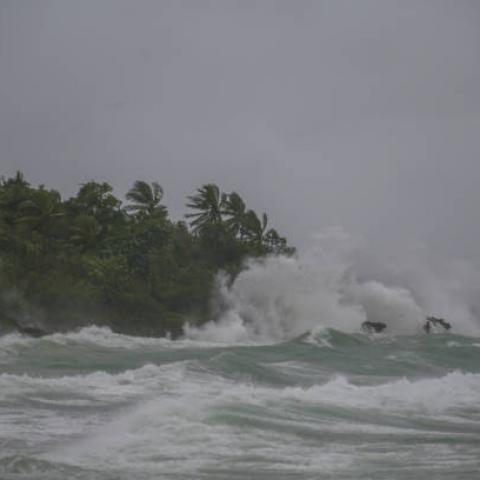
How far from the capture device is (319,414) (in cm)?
1149

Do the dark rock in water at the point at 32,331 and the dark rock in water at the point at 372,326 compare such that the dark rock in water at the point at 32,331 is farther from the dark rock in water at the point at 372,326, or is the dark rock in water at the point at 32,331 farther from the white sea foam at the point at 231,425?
the dark rock in water at the point at 372,326

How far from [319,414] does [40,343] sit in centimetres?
1356

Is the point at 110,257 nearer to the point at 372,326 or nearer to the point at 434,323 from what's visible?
the point at 372,326

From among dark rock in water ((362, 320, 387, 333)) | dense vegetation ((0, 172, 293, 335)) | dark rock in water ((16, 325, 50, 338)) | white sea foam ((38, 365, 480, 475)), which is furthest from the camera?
dark rock in water ((362, 320, 387, 333))

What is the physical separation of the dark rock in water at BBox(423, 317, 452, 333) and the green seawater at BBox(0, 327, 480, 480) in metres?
26.3

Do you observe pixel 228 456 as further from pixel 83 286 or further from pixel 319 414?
pixel 83 286

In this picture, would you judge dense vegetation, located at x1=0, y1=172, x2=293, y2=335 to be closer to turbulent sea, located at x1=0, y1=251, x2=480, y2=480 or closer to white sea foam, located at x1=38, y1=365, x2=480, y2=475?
turbulent sea, located at x1=0, y1=251, x2=480, y2=480

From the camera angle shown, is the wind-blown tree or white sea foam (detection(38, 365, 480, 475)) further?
the wind-blown tree

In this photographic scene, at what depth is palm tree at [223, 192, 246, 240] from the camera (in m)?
48.9

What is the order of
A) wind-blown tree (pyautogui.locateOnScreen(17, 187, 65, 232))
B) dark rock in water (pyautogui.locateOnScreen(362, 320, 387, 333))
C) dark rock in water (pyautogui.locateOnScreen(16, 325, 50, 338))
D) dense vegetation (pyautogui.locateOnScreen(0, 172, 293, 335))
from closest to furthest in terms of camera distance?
dark rock in water (pyautogui.locateOnScreen(16, 325, 50, 338))
dense vegetation (pyautogui.locateOnScreen(0, 172, 293, 335))
wind-blown tree (pyautogui.locateOnScreen(17, 187, 65, 232))
dark rock in water (pyautogui.locateOnScreen(362, 320, 387, 333))

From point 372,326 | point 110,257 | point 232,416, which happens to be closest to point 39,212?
point 110,257

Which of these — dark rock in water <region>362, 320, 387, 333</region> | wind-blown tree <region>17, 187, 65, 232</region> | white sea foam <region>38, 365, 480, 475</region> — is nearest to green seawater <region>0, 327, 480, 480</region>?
white sea foam <region>38, 365, 480, 475</region>

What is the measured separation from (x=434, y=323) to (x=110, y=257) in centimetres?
1784

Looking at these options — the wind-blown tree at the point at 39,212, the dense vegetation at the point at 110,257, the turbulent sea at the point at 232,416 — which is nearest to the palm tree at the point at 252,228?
the dense vegetation at the point at 110,257
